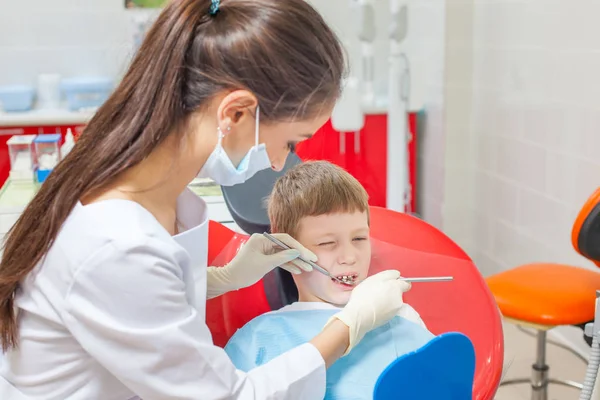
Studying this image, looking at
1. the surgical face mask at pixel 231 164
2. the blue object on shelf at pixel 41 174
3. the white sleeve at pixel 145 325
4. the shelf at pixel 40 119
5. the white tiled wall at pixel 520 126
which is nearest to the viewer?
the white sleeve at pixel 145 325

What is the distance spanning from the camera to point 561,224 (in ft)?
9.80

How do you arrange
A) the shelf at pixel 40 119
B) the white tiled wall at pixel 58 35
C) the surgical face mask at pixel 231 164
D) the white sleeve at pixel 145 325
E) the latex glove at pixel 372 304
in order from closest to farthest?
the white sleeve at pixel 145 325
the surgical face mask at pixel 231 164
the latex glove at pixel 372 304
the shelf at pixel 40 119
the white tiled wall at pixel 58 35

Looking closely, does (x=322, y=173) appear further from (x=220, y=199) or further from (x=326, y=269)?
(x=220, y=199)

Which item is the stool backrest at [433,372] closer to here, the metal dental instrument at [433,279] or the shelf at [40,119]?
the metal dental instrument at [433,279]

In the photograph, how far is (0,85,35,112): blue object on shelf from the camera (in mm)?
3806

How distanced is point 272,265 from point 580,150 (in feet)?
5.64

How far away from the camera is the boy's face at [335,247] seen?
1.51 meters

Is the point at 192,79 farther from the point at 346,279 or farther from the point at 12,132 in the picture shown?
the point at 12,132

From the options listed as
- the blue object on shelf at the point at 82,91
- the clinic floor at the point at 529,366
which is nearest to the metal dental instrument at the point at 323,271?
the clinic floor at the point at 529,366

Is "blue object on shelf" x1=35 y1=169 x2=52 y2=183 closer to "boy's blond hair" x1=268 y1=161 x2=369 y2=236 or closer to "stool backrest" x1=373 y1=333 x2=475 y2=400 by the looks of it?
"boy's blond hair" x1=268 y1=161 x2=369 y2=236

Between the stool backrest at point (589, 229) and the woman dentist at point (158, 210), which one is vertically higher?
the woman dentist at point (158, 210)

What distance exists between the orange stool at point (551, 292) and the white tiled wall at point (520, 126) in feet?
1.83

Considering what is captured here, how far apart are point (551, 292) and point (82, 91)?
8.51ft

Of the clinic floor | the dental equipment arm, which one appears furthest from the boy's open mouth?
the dental equipment arm
